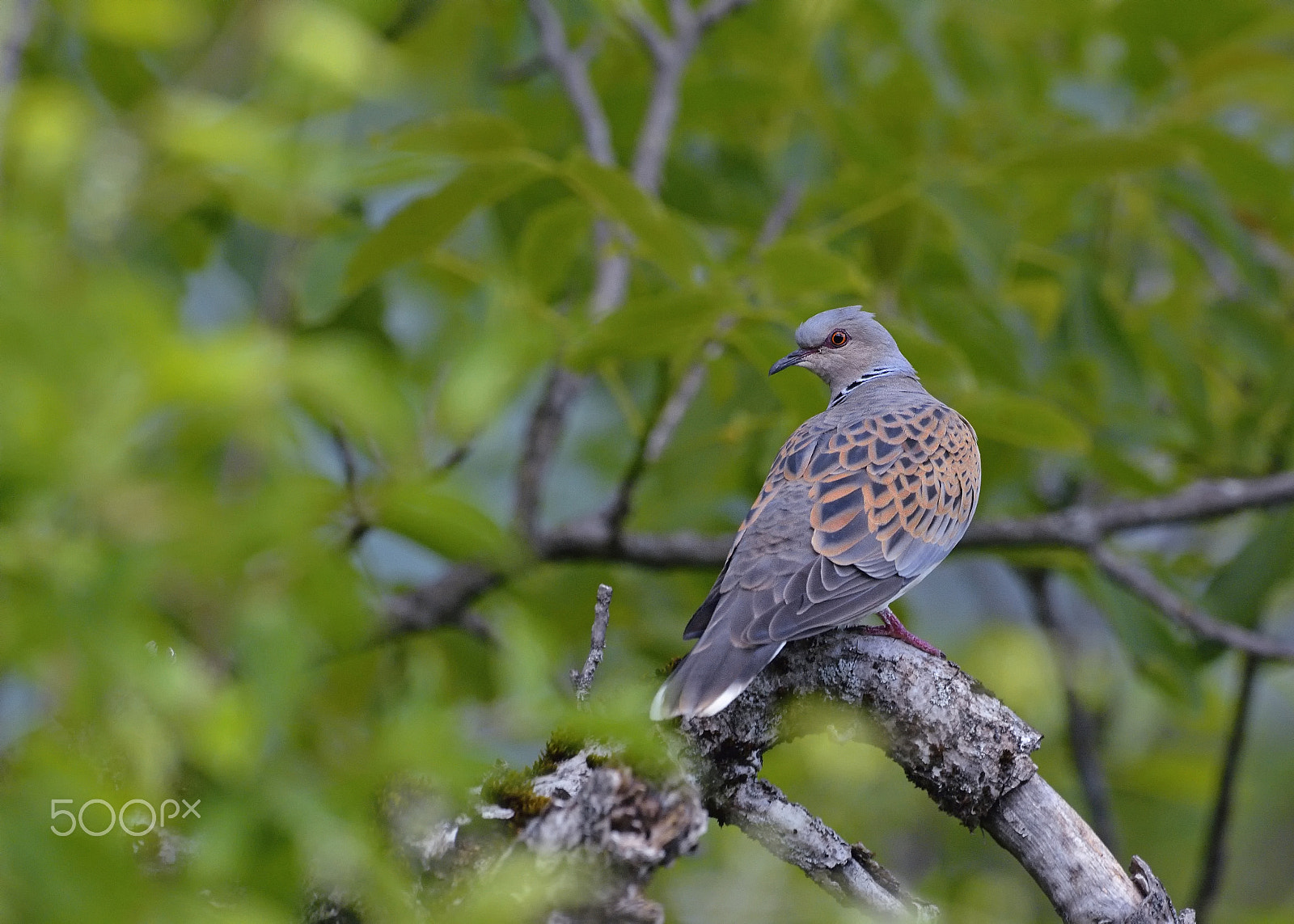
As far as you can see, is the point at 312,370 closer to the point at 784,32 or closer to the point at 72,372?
the point at 72,372

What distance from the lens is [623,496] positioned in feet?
11.5

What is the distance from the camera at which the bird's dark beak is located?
284cm

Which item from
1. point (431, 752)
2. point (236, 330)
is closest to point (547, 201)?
point (236, 330)

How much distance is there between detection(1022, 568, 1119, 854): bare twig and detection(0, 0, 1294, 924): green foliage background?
0.58 feet

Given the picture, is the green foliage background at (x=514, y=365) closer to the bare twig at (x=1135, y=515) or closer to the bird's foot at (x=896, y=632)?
the bare twig at (x=1135, y=515)

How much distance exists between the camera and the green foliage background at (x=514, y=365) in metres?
1.58

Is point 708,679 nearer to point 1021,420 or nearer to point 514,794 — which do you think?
point 514,794

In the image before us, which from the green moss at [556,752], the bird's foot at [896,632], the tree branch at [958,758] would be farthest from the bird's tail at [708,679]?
the bird's foot at [896,632]

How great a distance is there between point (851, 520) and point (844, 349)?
0.72m

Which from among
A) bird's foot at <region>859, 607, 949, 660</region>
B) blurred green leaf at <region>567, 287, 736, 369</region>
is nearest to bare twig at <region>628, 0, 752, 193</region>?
blurred green leaf at <region>567, 287, 736, 369</region>

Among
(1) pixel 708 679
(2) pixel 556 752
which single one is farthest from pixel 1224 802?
(2) pixel 556 752

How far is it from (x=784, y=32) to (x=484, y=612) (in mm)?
2178

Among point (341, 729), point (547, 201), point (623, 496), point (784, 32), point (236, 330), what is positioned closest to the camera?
point (236, 330)

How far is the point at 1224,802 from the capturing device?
4066 mm
